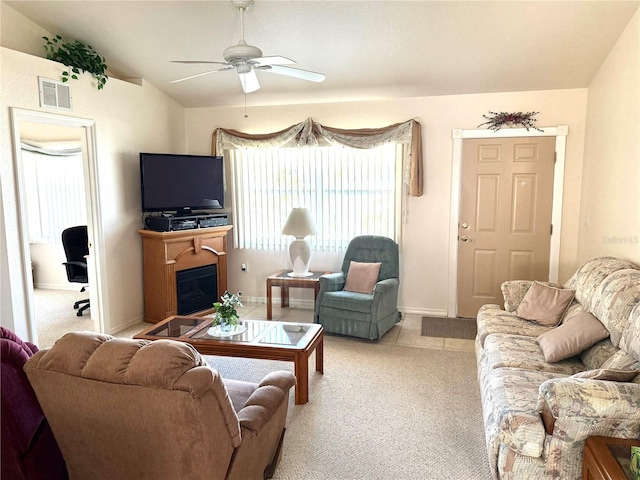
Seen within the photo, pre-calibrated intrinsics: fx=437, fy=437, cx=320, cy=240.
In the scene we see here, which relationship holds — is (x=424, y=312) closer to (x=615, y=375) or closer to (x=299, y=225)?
(x=299, y=225)

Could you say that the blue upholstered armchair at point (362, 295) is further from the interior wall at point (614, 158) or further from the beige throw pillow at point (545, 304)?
the interior wall at point (614, 158)

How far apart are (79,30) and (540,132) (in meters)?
4.37

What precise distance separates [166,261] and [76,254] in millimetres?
1375

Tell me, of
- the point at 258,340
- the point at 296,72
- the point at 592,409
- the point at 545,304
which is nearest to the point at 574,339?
the point at 545,304

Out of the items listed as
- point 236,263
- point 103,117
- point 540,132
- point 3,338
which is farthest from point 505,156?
point 3,338

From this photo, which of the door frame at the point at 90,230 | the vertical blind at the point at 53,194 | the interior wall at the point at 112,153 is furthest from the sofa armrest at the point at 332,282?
the vertical blind at the point at 53,194

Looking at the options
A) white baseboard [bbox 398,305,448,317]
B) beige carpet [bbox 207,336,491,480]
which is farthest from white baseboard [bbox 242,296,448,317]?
beige carpet [bbox 207,336,491,480]

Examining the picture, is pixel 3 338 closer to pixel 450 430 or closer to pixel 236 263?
pixel 450 430

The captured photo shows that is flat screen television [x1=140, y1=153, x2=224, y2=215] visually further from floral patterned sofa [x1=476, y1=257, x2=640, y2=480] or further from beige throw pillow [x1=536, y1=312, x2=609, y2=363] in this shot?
beige throw pillow [x1=536, y1=312, x2=609, y2=363]

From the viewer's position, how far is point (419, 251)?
4.83 m

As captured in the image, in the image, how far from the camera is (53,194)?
616cm

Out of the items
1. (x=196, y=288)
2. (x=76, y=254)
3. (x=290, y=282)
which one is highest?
(x=76, y=254)

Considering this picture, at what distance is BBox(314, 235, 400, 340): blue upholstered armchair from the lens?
13.2ft

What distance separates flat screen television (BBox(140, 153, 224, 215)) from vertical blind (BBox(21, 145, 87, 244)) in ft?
7.16
